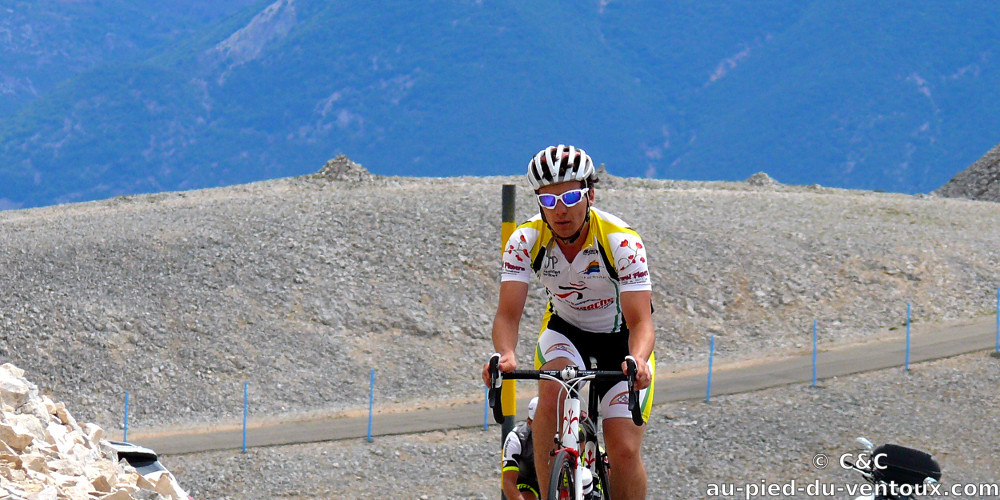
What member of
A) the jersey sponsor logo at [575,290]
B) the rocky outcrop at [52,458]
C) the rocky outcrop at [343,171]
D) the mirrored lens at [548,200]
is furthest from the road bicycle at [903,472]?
the rocky outcrop at [343,171]

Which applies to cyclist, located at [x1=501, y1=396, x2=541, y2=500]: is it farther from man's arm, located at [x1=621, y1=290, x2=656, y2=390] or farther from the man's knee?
man's arm, located at [x1=621, y1=290, x2=656, y2=390]

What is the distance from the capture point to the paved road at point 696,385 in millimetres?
17406

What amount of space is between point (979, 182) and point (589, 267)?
41.2 metres

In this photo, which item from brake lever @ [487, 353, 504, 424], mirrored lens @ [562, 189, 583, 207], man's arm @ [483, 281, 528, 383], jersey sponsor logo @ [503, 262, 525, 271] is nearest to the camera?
brake lever @ [487, 353, 504, 424]

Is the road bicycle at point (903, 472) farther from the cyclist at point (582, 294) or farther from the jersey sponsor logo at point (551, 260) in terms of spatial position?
the jersey sponsor logo at point (551, 260)

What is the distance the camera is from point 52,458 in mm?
7797

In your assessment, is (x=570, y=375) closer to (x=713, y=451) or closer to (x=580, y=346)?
(x=580, y=346)

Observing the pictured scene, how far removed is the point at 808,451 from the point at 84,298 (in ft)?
50.2

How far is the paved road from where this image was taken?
57.1 ft

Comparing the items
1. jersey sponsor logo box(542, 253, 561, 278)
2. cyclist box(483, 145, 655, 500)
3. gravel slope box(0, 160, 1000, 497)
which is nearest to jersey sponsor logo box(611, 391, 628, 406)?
cyclist box(483, 145, 655, 500)

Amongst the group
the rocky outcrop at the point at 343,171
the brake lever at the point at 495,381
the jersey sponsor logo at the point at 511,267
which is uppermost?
the rocky outcrop at the point at 343,171

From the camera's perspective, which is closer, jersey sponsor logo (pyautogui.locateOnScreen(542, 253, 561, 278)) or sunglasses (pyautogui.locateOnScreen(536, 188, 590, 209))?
sunglasses (pyautogui.locateOnScreen(536, 188, 590, 209))

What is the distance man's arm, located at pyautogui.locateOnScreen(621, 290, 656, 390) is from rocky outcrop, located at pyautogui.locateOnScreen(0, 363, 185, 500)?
3595mm

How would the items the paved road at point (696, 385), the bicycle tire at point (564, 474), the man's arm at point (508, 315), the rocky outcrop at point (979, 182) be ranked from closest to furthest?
the bicycle tire at point (564, 474) < the man's arm at point (508, 315) < the paved road at point (696, 385) < the rocky outcrop at point (979, 182)
